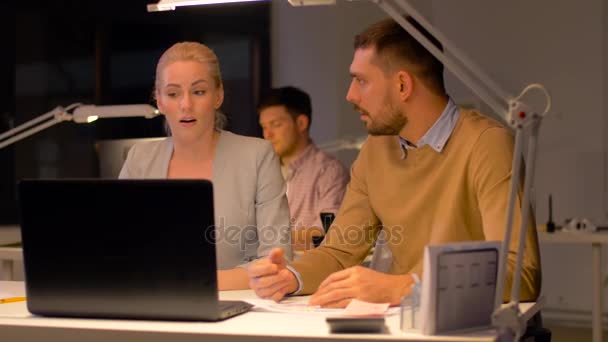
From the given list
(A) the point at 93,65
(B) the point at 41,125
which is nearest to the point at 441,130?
(B) the point at 41,125

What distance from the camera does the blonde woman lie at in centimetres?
262

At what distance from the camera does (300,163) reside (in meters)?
4.82

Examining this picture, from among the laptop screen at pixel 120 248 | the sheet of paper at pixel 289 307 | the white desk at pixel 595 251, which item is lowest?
the white desk at pixel 595 251

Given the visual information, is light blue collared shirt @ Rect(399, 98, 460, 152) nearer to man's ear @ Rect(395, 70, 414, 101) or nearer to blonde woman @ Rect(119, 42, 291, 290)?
man's ear @ Rect(395, 70, 414, 101)

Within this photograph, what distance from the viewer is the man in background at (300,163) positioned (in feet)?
15.3

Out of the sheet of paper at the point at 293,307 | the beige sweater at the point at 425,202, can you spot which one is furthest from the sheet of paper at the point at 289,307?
the beige sweater at the point at 425,202

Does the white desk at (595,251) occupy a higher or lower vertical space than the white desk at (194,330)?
lower

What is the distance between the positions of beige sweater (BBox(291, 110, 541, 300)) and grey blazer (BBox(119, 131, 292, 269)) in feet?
0.59

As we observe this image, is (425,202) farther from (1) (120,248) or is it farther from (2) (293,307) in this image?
(1) (120,248)

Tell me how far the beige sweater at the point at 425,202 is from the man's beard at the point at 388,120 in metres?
0.09

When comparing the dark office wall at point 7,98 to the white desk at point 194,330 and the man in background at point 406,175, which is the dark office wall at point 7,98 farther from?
the white desk at point 194,330

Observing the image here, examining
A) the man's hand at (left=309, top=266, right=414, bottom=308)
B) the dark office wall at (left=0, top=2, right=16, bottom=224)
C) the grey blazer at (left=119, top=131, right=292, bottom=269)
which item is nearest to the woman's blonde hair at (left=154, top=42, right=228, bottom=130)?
the grey blazer at (left=119, top=131, right=292, bottom=269)

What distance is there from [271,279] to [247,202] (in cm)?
52

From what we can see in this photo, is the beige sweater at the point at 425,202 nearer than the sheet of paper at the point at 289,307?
No
